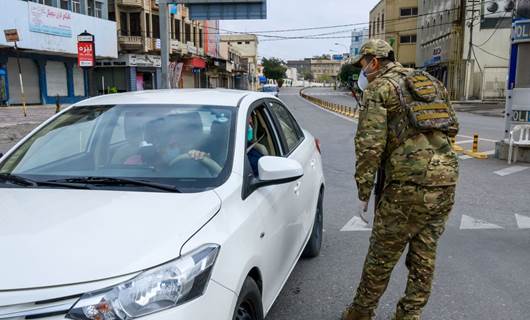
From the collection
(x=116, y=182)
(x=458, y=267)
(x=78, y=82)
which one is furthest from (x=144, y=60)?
(x=116, y=182)

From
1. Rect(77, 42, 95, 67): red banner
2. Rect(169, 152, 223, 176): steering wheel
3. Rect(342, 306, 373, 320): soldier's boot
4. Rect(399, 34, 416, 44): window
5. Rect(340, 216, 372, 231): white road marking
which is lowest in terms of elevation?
Rect(340, 216, 372, 231): white road marking

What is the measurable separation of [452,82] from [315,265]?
4238 cm

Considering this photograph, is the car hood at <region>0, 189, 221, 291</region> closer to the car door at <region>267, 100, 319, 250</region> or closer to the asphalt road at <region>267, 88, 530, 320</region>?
the car door at <region>267, 100, 319, 250</region>

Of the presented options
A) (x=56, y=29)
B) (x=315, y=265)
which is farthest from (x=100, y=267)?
(x=56, y=29)

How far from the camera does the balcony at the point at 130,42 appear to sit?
38031 millimetres

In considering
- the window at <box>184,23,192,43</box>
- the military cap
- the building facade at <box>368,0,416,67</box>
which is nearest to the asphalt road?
the military cap

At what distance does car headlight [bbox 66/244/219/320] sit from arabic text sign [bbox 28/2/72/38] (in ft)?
A: 93.8

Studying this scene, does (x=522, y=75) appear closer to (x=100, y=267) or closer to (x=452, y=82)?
(x=100, y=267)

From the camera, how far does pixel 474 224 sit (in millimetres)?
5953

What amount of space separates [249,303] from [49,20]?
29.8 metres

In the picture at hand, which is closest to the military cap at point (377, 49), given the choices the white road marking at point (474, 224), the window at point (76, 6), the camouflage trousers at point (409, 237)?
the camouflage trousers at point (409, 237)

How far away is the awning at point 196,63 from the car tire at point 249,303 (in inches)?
1944

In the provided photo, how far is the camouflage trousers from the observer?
300cm

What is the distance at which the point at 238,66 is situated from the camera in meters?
86.1
